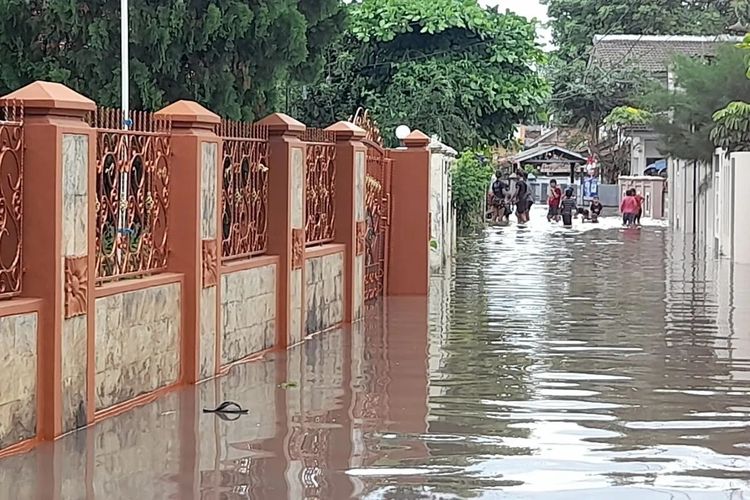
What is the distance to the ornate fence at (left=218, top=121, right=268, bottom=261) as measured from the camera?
11891 mm

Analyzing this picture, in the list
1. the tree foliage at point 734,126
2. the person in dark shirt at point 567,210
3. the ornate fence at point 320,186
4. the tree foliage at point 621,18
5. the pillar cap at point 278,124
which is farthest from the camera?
the tree foliage at point 621,18

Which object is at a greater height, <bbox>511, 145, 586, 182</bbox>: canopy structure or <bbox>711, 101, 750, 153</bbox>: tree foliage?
<bbox>511, 145, 586, 182</bbox>: canopy structure

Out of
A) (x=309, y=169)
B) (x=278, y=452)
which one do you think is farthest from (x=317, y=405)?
(x=309, y=169)

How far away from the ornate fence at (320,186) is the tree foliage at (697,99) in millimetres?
15597

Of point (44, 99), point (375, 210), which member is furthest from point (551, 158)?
point (44, 99)

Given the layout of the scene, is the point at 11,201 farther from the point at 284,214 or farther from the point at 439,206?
the point at 439,206

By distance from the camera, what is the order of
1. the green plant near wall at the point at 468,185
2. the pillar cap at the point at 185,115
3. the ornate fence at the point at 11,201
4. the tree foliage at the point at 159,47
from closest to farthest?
the ornate fence at the point at 11,201
the pillar cap at the point at 185,115
the tree foliage at the point at 159,47
the green plant near wall at the point at 468,185

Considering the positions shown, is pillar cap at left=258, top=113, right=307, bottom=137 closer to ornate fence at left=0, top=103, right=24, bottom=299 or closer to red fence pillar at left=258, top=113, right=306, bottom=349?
red fence pillar at left=258, top=113, right=306, bottom=349

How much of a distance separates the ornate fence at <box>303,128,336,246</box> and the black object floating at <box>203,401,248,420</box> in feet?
14.8

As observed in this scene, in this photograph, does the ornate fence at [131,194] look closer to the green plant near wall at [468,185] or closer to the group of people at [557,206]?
the green plant near wall at [468,185]

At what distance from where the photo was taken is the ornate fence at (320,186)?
46.4 ft

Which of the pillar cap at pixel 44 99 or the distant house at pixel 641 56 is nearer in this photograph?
the pillar cap at pixel 44 99

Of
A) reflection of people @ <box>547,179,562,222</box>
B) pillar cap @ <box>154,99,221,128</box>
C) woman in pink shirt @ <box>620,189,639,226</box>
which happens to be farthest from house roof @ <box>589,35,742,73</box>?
pillar cap @ <box>154,99,221,128</box>

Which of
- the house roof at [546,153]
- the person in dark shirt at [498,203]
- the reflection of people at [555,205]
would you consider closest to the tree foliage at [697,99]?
the reflection of people at [555,205]
